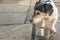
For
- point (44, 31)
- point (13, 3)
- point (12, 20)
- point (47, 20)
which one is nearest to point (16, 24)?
point (12, 20)

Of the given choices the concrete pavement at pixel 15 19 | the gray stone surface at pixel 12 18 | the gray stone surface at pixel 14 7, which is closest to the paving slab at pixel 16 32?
the concrete pavement at pixel 15 19

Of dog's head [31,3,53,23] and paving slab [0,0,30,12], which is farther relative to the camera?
paving slab [0,0,30,12]

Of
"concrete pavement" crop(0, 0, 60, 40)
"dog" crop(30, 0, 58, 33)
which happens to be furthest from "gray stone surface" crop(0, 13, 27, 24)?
"dog" crop(30, 0, 58, 33)

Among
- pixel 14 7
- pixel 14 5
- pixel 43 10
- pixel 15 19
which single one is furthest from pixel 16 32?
pixel 14 5

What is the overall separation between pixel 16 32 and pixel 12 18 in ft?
1.61

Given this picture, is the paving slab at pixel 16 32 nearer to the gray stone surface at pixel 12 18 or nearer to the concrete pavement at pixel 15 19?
the concrete pavement at pixel 15 19

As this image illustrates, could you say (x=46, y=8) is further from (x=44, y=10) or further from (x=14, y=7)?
(x=14, y=7)

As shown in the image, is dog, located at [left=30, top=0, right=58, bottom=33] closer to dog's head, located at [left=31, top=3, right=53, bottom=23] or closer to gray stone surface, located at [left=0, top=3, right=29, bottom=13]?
dog's head, located at [left=31, top=3, right=53, bottom=23]

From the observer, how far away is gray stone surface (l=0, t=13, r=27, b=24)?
240 centimetres

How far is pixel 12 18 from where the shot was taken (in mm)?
2523

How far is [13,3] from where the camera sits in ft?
10.5

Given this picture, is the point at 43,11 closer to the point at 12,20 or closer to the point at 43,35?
the point at 43,35

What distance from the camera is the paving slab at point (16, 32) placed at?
1.96m

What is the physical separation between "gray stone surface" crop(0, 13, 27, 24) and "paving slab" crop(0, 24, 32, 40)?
0.17 m
